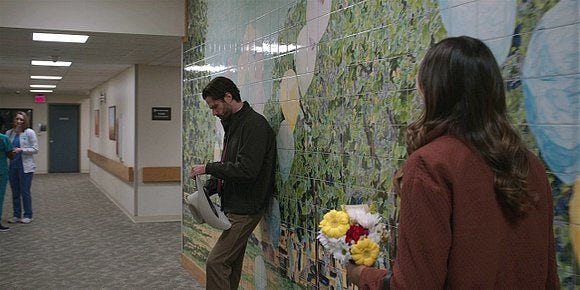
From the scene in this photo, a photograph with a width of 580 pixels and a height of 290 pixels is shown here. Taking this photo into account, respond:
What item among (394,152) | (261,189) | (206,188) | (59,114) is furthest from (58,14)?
Result: (59,114)

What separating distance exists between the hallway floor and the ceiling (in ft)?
7.81

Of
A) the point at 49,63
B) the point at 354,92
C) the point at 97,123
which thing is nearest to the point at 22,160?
the point at 49,63

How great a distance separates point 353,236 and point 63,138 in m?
18.8

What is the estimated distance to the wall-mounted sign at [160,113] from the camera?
8944mm

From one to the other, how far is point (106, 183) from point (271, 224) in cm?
918

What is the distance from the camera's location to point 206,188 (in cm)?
404

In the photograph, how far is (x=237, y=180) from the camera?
3.53 metres

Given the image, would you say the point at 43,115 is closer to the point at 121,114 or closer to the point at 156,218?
the point at 121,114

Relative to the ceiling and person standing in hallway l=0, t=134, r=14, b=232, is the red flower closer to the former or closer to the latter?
the ceiling

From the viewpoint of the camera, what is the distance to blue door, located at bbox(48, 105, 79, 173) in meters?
18.9

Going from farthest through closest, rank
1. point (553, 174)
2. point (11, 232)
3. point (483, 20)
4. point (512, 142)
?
1. point (11, 232)
2. point (483, 20)
3. point (553, 174)
4. point (512, 142)

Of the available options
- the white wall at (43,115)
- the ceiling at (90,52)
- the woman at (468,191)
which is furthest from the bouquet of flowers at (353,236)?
the white wall at (43,115)

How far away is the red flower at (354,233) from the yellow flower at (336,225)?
0.05 ft

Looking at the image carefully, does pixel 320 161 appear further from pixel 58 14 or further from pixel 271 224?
pixel 58 14
